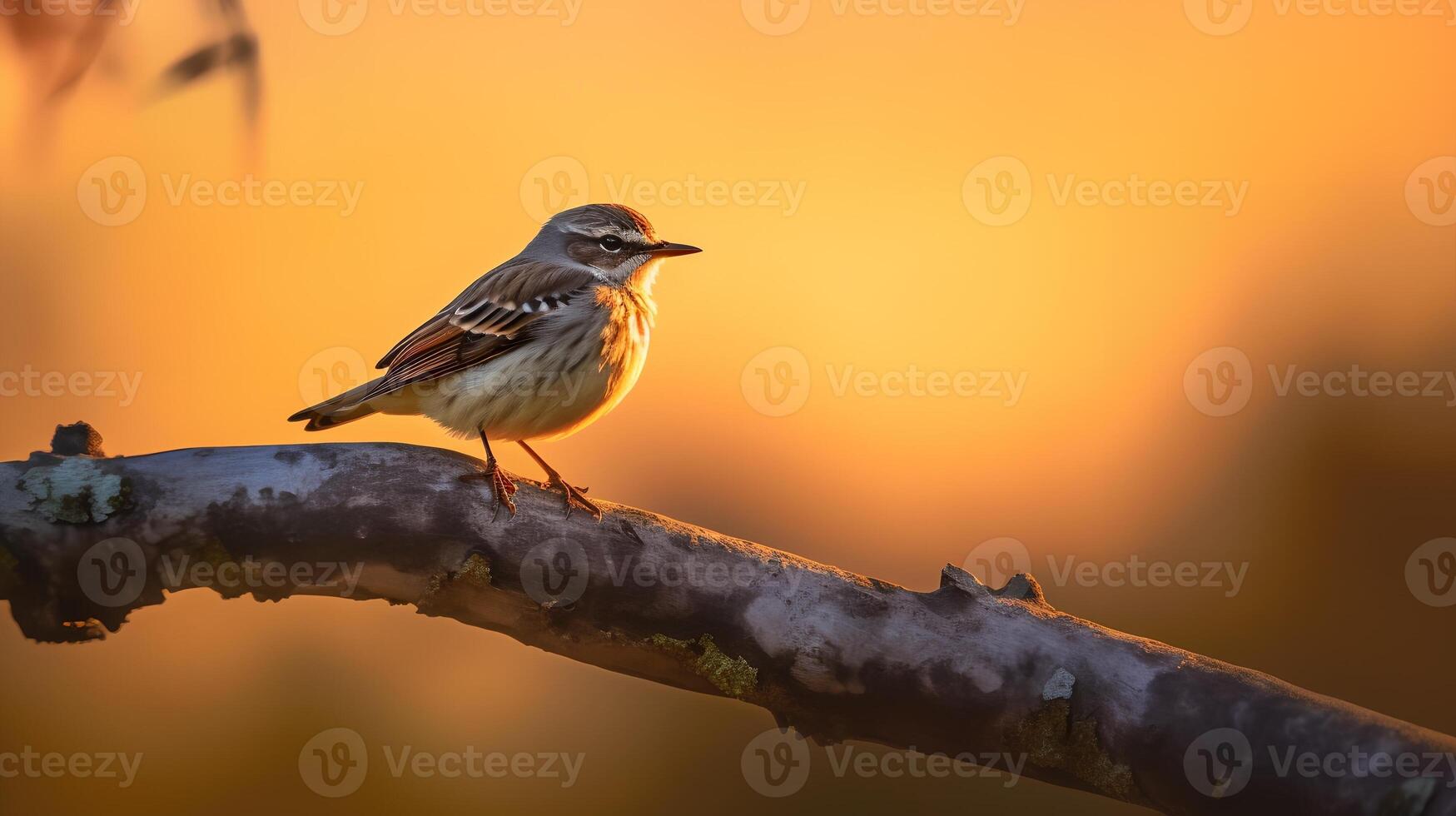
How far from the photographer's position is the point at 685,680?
335 cm

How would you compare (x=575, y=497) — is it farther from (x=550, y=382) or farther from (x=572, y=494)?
(x=550, y=382)

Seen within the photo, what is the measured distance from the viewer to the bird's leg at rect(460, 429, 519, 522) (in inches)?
134

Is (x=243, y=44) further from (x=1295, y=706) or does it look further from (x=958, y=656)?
(x=1295, y=706)

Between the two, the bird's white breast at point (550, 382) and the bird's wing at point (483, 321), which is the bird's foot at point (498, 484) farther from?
the bird's wing at point (483, 321)

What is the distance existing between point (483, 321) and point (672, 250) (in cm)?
95

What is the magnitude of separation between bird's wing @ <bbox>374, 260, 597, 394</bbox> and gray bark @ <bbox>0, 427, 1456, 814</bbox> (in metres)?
0.98

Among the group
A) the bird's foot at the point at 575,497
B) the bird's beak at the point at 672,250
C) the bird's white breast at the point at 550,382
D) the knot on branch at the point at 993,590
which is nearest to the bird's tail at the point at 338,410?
the bird's white breast at the point at 550,382

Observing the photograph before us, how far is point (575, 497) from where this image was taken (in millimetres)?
3666

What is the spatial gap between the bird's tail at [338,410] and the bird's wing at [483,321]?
73mm

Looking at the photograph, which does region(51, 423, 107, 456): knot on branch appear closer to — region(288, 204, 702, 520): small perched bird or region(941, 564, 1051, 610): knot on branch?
region(288, 204, 702, 520): small perched bird

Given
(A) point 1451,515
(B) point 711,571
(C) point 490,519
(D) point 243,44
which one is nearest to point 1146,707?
(B) point 711,571

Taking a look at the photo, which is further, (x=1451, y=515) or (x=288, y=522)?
(x=1451, y=515)

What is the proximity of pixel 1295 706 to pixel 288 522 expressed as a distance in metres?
2.99

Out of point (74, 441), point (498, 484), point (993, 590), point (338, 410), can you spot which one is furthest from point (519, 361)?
point (993, 590)
